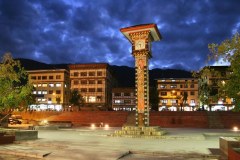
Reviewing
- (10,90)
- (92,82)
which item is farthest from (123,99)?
(10,90)

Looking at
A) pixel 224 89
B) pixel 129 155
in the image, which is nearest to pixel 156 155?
pixel 129 155

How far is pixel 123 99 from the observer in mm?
114500

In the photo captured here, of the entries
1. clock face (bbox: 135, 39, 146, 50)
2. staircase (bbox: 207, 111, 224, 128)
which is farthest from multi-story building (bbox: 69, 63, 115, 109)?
clock face (bbox: 135, 39, 146, 50)

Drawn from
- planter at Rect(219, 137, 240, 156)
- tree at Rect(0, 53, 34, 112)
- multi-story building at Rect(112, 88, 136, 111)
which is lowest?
planter at Rect(219, 137, 240, 156)

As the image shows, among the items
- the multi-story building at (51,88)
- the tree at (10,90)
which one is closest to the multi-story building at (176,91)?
the multi-story building at (51,88)

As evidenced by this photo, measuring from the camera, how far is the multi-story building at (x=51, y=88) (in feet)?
373

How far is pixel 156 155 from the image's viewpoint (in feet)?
62.8

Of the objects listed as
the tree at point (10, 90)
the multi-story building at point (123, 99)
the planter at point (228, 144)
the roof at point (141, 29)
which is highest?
the roof at point (141, 29)

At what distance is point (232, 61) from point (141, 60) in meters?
18.3

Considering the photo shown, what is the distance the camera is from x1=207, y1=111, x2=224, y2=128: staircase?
54341 mm

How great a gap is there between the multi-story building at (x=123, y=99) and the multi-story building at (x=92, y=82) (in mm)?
4077

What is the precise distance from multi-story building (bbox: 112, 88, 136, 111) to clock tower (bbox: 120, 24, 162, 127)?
263 feet

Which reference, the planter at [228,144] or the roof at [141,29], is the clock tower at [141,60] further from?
the planter at [228,144]

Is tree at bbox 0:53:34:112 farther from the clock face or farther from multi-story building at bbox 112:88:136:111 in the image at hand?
multi-story building at bbox 112:88:136:111
